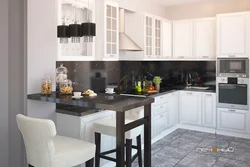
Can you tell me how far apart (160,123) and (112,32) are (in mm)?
1901

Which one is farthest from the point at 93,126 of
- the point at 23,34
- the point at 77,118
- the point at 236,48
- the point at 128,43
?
the point at 236,48

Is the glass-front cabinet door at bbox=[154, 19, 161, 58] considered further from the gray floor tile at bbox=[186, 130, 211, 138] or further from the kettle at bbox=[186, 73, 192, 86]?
the gray floor tile at bbox=[186, 130, 211, 138]

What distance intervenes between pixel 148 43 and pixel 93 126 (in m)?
2.53

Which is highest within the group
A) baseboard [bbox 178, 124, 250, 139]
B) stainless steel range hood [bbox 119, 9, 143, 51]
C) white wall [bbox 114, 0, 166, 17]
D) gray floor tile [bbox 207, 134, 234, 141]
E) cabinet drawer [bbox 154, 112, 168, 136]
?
white wall [bbox 114, 0, 166, 17]

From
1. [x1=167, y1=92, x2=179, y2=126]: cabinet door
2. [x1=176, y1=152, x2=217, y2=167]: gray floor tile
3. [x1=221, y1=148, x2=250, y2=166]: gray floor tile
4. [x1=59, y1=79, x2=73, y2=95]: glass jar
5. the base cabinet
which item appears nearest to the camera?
[x1=59, y1=79, x2=73, y2=95]: glass jar

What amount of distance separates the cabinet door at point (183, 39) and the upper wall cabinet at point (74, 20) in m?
2.49

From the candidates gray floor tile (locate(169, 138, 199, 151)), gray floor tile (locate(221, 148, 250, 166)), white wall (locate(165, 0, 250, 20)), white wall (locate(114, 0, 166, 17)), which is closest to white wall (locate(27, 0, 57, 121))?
white wall (locate(114, 0, 166, 17))

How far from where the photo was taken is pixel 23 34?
9.00ft

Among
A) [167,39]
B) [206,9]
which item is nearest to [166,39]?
[167,39]

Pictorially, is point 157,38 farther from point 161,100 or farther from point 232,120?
point 232,120

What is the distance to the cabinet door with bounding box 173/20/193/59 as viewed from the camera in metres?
5.54

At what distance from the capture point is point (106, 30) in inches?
152

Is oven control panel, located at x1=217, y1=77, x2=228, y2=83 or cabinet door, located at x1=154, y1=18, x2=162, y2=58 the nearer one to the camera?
oven control panel, located at x1=217, y1=77, x2=228, y2=83

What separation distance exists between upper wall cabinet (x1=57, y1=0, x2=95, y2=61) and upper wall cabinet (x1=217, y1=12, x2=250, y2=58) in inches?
102
